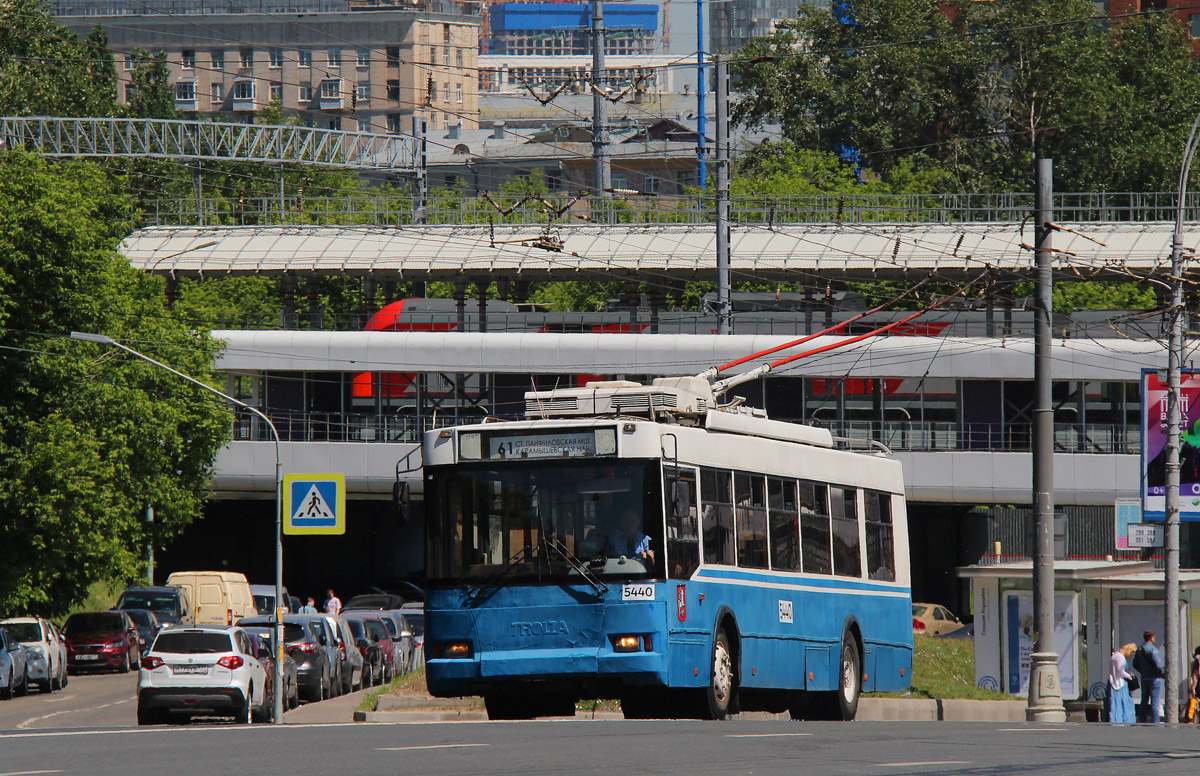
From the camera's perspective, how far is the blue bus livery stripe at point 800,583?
1711 centimetres

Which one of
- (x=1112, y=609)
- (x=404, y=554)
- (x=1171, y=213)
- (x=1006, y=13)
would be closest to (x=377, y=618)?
(x=1112, y=609)

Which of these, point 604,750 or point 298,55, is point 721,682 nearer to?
point 604,750

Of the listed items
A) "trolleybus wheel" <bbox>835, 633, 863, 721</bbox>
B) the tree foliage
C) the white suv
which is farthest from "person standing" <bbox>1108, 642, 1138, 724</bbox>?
the tree foliage

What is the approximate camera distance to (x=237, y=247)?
194 feet

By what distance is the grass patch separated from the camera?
2703cm

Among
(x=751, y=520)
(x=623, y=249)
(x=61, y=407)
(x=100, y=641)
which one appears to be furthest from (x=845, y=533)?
(x=623, y=249)

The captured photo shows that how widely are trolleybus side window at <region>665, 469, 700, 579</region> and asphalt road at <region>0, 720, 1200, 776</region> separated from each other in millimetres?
1415

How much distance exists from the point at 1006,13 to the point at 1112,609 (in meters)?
55.2

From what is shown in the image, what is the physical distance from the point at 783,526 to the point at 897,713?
7615 millimetres

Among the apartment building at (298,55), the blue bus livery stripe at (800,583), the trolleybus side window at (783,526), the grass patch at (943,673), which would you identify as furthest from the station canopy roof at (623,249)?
the apartment building at (298,55)

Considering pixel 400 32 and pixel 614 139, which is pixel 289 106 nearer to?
pixel 400 32

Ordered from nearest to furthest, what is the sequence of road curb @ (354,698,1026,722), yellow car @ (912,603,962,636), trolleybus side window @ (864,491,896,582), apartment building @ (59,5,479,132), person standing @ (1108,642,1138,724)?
1. trolleybus side window @ (864,491,896,582)
2. road curb @ (354,698,1026,722)
3. person standing @ (1108,642,1138,724)
4. yellow car @ (912,603,962,636)
5. apartment building @ (59,5,479,132)

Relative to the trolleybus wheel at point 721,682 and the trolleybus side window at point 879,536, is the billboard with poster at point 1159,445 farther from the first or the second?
the trolleybus wheel at point 721,682

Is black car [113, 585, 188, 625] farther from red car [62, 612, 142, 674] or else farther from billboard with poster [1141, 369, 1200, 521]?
billboard with poster [1141, 369, 1200, 521]
